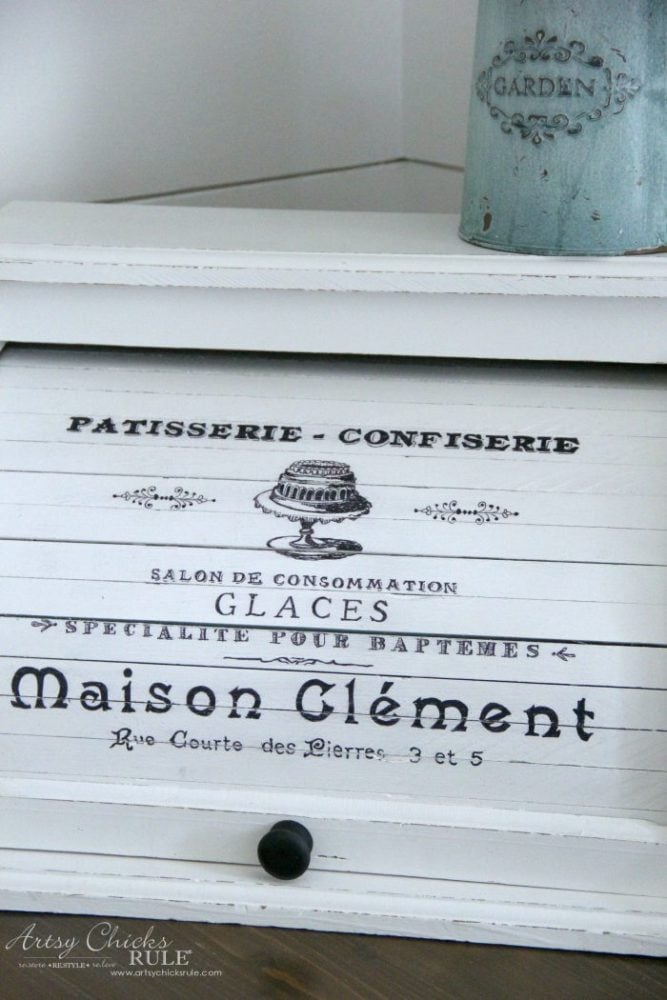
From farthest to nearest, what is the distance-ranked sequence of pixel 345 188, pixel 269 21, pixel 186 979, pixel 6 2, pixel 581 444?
pixel 345 188
pixel 269 21
pixel 6 2
pixel 581 444
pixel 186 979

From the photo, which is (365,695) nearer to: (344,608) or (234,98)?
(344,608)

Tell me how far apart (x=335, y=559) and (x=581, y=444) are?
0.72 feet

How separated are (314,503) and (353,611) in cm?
9

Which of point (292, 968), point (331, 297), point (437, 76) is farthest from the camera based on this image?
point (437, 76)

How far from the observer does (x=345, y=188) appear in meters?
1.45

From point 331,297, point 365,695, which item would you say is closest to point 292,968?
point 365,695

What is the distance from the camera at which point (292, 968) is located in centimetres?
74

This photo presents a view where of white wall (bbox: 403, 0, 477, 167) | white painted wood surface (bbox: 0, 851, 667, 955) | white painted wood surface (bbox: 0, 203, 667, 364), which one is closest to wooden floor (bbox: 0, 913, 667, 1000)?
white painted wood surface (bbox: 0, 851, 667, 955)

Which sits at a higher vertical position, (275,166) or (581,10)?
(275,166)

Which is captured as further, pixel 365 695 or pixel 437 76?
pixel 437 76

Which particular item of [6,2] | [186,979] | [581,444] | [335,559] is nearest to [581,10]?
[581,444]

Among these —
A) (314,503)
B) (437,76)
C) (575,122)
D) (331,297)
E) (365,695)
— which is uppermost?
(437,76)

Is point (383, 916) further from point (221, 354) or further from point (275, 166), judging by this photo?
point (275, 166)

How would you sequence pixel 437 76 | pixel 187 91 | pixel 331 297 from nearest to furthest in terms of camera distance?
pixel 331 297
pixel 187 91
pixel 437 76
